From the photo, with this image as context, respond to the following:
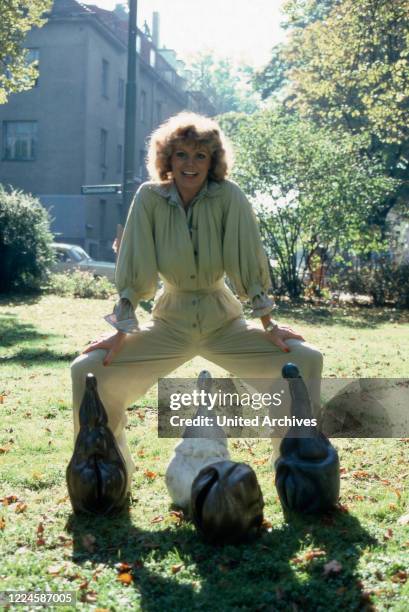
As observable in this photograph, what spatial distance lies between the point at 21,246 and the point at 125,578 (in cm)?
1698

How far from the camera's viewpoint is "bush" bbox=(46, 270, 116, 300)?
19.4 metres

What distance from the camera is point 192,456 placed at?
14.9ft

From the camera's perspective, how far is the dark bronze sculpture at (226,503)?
3883 millimetres

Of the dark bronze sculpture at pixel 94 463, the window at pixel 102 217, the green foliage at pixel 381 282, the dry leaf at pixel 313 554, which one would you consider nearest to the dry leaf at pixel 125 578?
the dark bronze sculpture at pixel 94 463

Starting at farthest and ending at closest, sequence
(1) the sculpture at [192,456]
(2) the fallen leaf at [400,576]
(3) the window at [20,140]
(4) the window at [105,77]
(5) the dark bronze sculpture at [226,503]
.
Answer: (4) the window at [105,77], (3) the window at [20,140], (1) the sculpture at [192,456], (5) the dark bronze sculpture at [226,503], (2) the fallen leaf at [400,576]

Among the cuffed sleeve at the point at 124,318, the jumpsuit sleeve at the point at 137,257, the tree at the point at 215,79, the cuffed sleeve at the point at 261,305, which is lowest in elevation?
the cuffed sleeve at the point at 124,318

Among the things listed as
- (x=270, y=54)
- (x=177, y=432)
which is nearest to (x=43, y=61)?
(x=270, y=54)

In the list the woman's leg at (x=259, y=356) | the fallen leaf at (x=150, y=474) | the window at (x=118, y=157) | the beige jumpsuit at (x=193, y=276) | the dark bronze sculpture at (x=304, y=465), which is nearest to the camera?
the dark bronze sculpture at (x=304, y=465)

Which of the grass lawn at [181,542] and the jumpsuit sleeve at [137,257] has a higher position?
the jumpsuit sleeve at [137,257]

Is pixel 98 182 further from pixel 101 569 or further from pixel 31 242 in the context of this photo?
pixel 101 569

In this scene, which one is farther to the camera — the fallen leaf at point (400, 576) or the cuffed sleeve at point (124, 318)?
the cuffed sleeve at point (124, 318)

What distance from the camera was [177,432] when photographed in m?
5.58

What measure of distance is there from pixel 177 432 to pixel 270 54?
117 ft

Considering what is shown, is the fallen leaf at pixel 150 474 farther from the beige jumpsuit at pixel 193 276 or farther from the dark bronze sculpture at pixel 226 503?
the dark bronze sculpture at pixel 226 503
